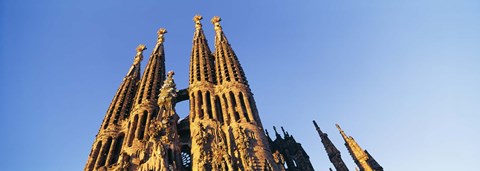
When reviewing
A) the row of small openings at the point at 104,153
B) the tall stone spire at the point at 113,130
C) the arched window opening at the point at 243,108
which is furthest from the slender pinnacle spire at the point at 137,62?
the arched window opening at the point at 243,108

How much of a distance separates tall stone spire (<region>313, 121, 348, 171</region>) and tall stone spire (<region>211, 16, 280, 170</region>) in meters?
7.36

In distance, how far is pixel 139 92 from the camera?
4003 centimetres

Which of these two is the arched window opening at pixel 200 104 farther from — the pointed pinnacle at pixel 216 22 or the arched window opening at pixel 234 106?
the pointed pinnacle at pixel 216 22

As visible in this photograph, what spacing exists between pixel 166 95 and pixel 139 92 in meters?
5.91

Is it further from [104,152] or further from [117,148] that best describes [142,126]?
[104,152]

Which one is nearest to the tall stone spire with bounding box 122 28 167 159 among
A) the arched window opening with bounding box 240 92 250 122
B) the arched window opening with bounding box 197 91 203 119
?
the arched window opening with bounding box 197 91 203 119

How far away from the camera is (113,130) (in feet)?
116

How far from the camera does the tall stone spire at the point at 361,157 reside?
3002 centimetres

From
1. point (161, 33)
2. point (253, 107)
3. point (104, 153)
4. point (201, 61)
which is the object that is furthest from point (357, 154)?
point (161, 33)

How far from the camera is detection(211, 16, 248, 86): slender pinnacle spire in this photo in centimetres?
3650

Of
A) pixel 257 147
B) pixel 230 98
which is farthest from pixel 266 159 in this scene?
pixel 230 98

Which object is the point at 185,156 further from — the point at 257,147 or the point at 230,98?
the point at 257,147

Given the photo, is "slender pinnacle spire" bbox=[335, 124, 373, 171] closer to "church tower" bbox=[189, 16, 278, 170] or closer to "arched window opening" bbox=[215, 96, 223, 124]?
"church tower" bbox=[189, 16, 278, 170]

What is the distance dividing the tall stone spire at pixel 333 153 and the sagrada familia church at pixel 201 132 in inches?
2.6
